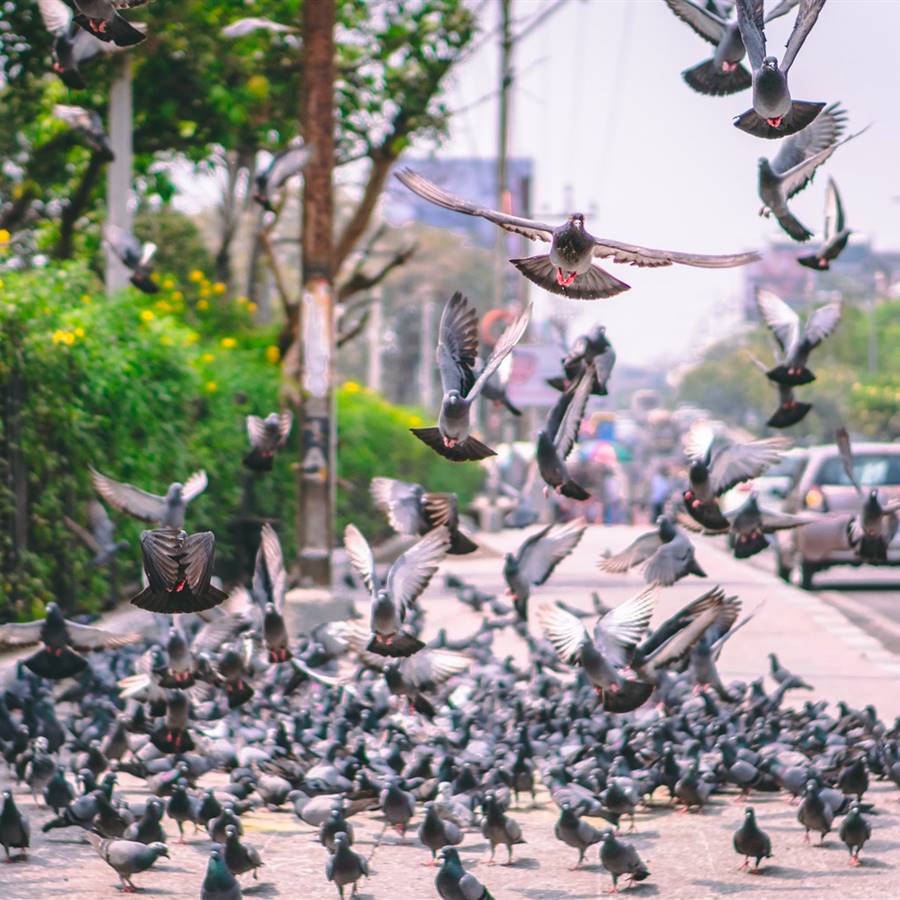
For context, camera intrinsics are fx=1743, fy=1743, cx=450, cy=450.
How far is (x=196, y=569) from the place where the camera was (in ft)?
15.8

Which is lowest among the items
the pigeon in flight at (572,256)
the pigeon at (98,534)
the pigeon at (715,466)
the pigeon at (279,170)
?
the pigeon at (98,534)

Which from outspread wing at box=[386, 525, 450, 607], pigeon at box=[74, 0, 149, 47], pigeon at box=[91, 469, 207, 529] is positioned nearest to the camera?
pigeon at box=[74, 0, 149, 47]

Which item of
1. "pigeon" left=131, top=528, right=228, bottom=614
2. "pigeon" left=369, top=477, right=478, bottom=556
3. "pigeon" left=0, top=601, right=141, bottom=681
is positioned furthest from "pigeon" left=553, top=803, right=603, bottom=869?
"pigeon" left=0, top=601, right=141, bottom=681

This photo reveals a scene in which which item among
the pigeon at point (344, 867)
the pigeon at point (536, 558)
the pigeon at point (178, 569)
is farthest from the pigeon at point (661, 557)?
the pigeon at point (178, 569)

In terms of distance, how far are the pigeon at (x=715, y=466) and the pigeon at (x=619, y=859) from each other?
63.1 inches

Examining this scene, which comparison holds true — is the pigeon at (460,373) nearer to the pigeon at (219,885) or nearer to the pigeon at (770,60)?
the pigeon at (770,60)

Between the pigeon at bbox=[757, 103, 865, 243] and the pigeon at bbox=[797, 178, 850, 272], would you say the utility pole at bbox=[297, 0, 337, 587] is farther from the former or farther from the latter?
the pigeon at bbox=[757, 103, 865, 243]

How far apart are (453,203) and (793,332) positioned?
349 cm

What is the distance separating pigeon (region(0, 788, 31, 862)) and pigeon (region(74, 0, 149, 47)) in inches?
113

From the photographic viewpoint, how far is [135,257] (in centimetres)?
1101

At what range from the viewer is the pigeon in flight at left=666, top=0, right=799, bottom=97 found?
587 cm

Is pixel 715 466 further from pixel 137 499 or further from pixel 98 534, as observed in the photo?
pixel 98 534

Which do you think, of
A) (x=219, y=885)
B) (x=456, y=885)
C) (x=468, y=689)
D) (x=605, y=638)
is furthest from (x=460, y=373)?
(x=468, y=689)

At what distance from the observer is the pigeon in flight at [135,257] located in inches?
397
